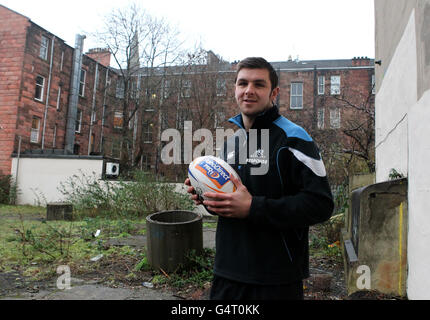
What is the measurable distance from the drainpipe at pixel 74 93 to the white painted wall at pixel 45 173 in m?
5.55

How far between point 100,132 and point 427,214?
2799 cm

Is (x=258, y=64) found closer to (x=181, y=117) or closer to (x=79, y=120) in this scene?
(x=181, y=117)

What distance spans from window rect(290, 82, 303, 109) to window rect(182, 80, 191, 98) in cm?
1157

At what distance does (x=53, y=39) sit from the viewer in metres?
22.3

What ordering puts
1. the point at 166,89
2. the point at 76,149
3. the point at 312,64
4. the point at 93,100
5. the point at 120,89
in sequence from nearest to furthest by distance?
the point at 166,89, the point at 120,89, the point at 76,149, the point at 93,100, the point at 312,64

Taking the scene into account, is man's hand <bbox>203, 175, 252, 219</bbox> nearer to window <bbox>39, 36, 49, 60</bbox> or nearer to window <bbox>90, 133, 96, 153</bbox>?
window <bbox>39, 36, 49, 60</bbox>

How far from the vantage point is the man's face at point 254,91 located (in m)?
1.99

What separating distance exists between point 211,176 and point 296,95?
28.2 metres

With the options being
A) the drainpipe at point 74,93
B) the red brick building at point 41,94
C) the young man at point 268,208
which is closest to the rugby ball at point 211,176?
the young man at point 268,208

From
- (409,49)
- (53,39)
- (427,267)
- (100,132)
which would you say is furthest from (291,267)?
(100,132)

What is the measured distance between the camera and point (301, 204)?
163cm

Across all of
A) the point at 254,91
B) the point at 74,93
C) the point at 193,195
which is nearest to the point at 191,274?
the point at 193,195

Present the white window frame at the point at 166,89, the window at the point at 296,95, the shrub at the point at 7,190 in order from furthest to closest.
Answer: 1. the window at the point at 296,95
2. the white window frame at the point at 166,89
3. the shrub at the point at 7,190

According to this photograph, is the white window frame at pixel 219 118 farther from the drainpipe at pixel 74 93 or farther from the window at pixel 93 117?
the window at pixel 93 117
